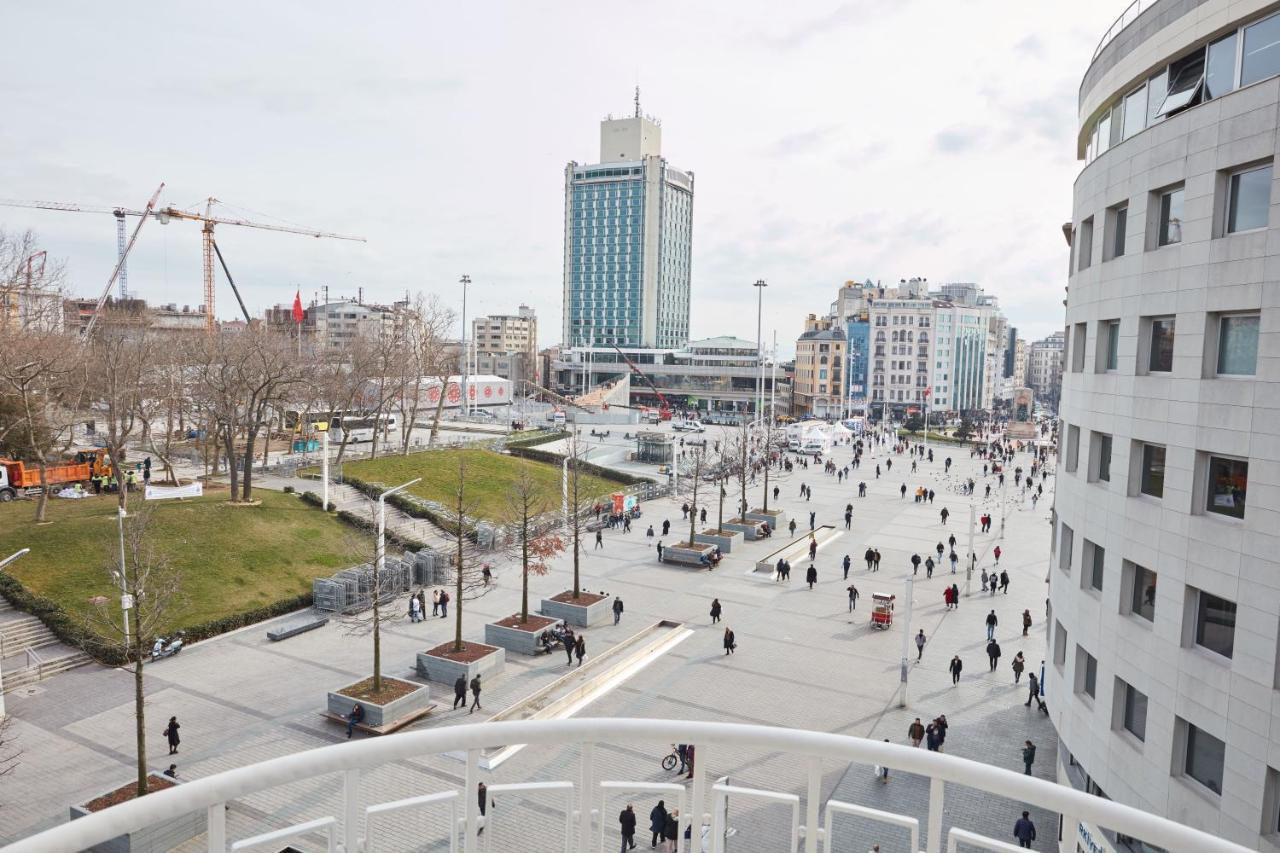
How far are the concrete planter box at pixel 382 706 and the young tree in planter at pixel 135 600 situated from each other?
451cm

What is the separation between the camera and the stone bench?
29706mm

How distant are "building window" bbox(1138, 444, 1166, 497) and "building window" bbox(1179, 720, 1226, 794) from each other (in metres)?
4.01

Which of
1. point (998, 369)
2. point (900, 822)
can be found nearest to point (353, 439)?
point (900, 822)

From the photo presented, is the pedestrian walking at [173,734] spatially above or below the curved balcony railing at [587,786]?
below

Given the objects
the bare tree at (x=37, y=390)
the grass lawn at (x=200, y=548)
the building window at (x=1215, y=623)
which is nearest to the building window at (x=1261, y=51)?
the building window at (x=1215, y=623)

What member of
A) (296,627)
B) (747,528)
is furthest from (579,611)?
(747,528)

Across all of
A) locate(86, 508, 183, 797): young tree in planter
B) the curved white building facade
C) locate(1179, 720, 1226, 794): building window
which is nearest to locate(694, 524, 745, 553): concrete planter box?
locate(86, 508, 183, 797): young tree in planter

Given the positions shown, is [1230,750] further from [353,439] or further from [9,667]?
[353,439]

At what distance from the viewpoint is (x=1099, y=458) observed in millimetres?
17734

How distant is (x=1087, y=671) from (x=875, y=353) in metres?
123

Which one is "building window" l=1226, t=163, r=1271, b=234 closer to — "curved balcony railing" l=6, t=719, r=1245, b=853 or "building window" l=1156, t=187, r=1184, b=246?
"building window" l=1156, t=187, r=1184, b=246

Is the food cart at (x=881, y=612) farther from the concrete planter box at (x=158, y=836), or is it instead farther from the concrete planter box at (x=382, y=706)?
the concrete planter box at (x=158, y=836)

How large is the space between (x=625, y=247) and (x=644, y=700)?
6277 inches

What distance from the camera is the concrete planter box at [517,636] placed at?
2870 centimetres
